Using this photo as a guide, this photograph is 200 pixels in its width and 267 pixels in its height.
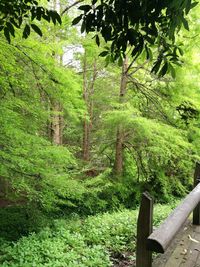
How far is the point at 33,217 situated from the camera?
21.2ft

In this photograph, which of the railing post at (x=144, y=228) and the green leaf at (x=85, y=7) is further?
the railing post at (x=144, y=228)

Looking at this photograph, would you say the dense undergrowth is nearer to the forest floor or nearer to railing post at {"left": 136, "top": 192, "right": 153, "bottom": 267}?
the forest floor

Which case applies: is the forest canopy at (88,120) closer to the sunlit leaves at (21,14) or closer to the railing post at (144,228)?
the sunlit leaves at (21,14)

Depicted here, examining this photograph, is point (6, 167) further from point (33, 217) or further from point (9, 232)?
point (9, 232)

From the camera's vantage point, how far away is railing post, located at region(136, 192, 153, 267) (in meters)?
2.30

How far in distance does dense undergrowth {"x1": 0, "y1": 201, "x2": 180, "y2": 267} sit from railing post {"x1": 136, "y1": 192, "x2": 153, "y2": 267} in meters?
2.16

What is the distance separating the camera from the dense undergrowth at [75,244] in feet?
14.4

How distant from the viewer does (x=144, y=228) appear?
2336 mm

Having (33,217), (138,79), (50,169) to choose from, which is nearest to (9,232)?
(33,217)

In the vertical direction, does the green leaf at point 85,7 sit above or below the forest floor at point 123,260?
above

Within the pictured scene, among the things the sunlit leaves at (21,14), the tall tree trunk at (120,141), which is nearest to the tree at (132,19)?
the sunlit leaves at (21,14)

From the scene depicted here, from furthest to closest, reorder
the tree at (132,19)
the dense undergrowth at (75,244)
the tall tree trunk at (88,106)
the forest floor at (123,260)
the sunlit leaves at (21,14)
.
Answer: the tall tree trunk at (88,106) → the forest floor at (123,260) → the dense undergrowth at (75,244) → the sunlit leaves at (21,14) → the tree at (132,19)

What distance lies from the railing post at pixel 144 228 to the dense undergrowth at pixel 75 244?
2156mm

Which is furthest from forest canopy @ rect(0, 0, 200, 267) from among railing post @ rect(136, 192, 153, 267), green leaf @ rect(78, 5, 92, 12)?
railing post @ rect(136, 192, 153, 267)
